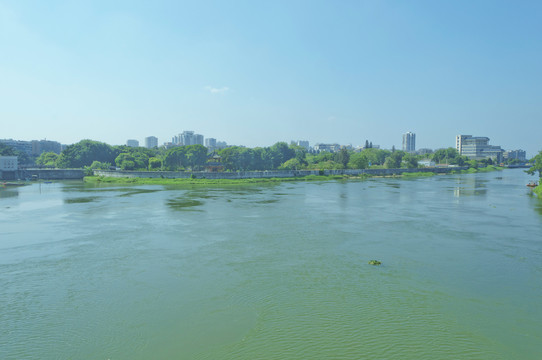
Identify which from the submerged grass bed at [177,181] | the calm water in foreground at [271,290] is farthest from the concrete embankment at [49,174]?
the calm water in foreground at [271,290]

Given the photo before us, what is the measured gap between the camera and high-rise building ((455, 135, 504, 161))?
16962 cm

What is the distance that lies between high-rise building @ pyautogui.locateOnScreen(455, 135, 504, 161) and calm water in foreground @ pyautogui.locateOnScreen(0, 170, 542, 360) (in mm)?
171237

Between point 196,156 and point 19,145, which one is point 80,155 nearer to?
point 196,156

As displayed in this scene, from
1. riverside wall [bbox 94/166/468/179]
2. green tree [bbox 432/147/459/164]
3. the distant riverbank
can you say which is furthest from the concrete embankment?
green tree [bbox 432/147/459/164]

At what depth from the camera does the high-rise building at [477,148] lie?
6678 inches

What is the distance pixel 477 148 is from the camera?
175 m

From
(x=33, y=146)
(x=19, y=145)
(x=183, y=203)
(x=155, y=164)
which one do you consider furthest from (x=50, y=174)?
(x=33, y=146)

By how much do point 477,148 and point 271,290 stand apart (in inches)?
7683

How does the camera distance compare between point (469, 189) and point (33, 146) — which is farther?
point (33, 146)

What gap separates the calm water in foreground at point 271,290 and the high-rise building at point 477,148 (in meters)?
171

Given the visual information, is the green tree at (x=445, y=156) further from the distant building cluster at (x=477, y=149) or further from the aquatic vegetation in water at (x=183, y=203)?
the aquatic vegetation in water at (x=183, y=203)

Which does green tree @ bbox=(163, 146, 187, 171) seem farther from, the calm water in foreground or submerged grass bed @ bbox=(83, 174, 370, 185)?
the calm water in foreground

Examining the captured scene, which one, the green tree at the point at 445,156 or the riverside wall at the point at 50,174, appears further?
the green tree at the point at 445,156

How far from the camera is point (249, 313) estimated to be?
1052 centimetres
